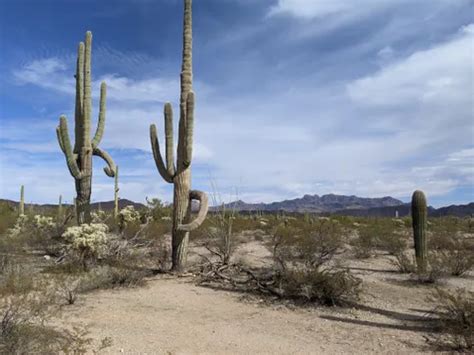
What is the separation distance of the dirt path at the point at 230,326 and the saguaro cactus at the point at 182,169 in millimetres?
2011

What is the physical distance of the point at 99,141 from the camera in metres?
13.0

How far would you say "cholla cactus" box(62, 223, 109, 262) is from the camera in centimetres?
959

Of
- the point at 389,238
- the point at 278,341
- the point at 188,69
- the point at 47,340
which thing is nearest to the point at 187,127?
the point at 188,69

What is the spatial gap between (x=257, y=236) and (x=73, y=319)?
12360 millimetres

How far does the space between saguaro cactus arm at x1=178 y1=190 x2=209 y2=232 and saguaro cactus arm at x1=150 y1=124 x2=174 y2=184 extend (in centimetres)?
64

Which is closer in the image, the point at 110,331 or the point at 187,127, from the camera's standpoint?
the point at 110,331

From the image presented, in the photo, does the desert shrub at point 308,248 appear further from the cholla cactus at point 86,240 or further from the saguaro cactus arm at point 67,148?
the saguaro cactus arm at point 67,148

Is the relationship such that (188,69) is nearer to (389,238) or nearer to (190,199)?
(190,199)

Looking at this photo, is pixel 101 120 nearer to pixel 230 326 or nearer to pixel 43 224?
pixel 43 224

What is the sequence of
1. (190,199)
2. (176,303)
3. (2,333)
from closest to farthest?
(2,333) < (176,303) < (190,199)

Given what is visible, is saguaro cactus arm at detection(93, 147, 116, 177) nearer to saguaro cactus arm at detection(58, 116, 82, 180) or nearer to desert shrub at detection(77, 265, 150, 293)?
saguaro cactus arm at detection(58, 116, 82, 180)

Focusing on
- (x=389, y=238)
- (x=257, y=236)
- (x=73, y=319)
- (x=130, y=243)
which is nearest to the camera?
(x=73, y=319)

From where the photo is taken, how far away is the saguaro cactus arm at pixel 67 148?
37.8 feet

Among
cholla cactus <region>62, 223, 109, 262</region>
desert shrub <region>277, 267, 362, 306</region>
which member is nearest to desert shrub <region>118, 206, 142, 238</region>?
cholla cactus <region>62, 223, 109, 262</region>
